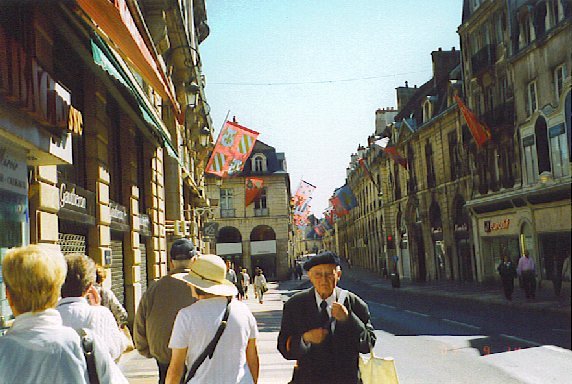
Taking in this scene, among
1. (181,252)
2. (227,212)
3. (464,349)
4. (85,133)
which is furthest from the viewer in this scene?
(227,212)

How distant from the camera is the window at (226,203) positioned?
56066mm

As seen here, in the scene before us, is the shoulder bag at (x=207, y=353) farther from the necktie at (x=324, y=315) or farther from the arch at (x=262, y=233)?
the arch at (x=262, y=233)

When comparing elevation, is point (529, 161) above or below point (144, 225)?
above

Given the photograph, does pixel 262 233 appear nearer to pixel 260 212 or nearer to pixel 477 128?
pixel 260 212

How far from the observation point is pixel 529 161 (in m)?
8.77

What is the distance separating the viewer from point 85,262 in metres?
3.53

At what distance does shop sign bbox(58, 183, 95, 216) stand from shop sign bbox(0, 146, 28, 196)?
1.84 meters

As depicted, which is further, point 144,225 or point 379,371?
point 144,225

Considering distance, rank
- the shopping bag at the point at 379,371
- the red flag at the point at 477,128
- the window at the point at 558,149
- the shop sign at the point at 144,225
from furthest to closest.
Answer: the shop sign at the point at 144,225, the red flag at the point at 477,128, the window at the point at 558,149, the shopping bag at the point at 379,371

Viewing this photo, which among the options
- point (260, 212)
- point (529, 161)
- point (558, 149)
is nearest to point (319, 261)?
point (558, 149)

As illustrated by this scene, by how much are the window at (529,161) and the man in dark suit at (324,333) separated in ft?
14.0

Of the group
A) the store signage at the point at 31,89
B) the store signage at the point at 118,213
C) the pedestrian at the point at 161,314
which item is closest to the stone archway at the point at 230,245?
the store signage at the point at 118,213

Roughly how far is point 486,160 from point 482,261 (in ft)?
14.8

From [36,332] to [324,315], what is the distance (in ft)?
6.44
